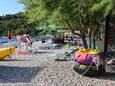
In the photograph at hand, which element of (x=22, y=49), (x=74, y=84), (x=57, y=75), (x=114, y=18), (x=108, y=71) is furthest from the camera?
(x=22, y=49)

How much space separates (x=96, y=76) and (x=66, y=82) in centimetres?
169

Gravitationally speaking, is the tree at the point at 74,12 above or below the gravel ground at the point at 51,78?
above

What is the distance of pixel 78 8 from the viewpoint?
13.4m

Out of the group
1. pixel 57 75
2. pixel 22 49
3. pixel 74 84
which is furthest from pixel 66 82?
pixel 22 49

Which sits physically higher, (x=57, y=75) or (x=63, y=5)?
(x=63, y=5)

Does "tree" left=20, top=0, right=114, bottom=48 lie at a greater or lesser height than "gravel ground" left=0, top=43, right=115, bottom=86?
greater

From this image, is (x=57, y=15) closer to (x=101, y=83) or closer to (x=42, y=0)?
(x=42, y=0)

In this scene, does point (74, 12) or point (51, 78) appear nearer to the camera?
point (51, 78)

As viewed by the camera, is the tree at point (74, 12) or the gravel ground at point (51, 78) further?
the tree at point (74, 12)

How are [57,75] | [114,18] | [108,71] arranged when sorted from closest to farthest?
[57,75], [108,71], [114,18]

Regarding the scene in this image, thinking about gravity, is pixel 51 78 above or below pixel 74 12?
below

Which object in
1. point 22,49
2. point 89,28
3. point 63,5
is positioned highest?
point 63,5

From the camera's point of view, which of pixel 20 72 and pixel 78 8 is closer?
pixel 78 8

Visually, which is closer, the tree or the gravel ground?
the gravel ground
